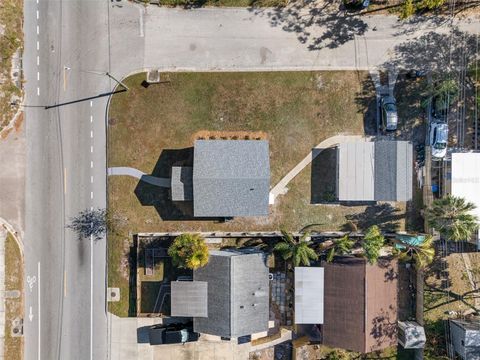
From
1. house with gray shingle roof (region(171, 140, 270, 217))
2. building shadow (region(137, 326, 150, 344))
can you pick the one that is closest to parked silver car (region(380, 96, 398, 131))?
house with gray shingle roof (region(171, 140, 270, 217))

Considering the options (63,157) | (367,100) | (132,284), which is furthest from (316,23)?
(132,284)

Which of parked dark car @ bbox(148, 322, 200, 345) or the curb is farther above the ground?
the curb

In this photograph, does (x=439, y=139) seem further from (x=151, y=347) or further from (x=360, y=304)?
(x=151, y=347)

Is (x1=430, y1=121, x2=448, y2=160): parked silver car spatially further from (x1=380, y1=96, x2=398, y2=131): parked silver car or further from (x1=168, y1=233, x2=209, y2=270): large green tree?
(x1=168, y1=233, x2=209, y2=270): large green tree

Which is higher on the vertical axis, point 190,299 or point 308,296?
point 308,296

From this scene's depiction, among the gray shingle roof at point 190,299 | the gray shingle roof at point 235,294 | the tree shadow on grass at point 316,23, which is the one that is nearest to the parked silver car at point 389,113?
the tree shadow on grass at point 316,23

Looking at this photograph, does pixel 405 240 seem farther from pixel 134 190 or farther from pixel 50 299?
pixel 50 299
